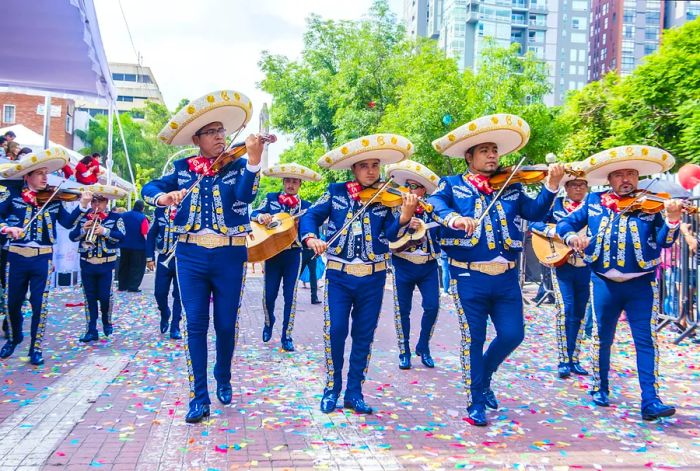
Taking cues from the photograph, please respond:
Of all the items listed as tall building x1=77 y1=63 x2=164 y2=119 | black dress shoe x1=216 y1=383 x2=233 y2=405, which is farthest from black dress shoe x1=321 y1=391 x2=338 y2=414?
tall building x1=77 y1=63 x2=164 y2=119

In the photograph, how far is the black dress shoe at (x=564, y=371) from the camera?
23.7ft

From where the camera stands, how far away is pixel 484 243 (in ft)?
17.6

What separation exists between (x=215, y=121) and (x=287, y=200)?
3.68 metres

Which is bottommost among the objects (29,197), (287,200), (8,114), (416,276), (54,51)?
(416,276)

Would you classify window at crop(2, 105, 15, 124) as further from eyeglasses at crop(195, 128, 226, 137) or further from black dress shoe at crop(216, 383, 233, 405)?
black dress shoe at crop(216, 383, 233, 405)

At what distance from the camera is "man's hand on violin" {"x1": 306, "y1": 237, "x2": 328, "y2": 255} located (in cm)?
530

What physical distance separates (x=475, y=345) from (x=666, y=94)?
1782 centimetres

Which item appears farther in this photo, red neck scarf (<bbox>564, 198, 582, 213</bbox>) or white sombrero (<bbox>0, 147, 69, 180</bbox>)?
red neck scarf (<bbox>564, 198, 582, 213</bbox>)

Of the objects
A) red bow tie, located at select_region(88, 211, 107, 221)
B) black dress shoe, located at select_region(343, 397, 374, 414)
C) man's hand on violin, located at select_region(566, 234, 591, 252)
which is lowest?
black dress shoe, located at select_region(343, 397, 374, 414)

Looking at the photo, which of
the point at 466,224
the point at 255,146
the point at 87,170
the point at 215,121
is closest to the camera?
the point at 466,224

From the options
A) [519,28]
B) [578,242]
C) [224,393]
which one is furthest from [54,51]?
[519,28]

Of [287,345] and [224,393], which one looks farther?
[287,345]

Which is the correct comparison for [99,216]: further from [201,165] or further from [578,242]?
[578,242]

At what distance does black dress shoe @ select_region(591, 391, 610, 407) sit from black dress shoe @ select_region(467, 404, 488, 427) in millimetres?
1335
